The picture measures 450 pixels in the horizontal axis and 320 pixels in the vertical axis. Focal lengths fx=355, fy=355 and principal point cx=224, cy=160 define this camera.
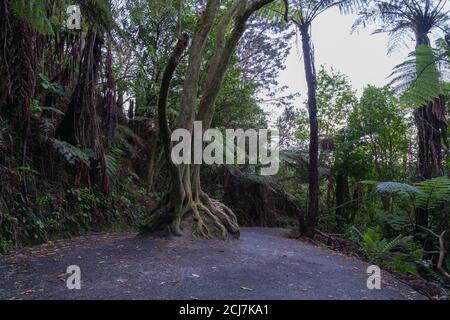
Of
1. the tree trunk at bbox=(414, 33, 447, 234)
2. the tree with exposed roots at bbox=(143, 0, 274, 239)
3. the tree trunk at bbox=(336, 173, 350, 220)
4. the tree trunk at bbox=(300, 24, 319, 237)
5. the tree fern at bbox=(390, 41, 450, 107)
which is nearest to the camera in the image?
the tree fern at bbox=(390, 41, 450, 107)

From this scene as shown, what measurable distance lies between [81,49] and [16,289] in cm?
405

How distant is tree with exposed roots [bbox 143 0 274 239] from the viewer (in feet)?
16.0

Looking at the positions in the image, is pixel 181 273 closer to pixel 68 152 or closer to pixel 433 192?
pixel 68 152

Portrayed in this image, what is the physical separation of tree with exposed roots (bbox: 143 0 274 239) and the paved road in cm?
46

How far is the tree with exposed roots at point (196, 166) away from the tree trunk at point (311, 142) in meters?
1.56

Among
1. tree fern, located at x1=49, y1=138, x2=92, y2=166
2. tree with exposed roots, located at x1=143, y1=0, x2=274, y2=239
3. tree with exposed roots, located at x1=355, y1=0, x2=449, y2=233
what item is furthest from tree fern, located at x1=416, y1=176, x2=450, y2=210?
tree fern, located at x1=49, y1=138, x2=92, y2=166

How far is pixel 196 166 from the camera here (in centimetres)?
570

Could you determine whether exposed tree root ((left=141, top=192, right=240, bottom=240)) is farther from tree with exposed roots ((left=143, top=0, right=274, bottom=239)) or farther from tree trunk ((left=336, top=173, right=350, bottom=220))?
tree trunk ((left=336, top=173, right=350, bottom=220))

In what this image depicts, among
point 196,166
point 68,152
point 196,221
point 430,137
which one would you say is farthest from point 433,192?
point 68,152

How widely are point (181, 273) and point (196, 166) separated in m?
2.70

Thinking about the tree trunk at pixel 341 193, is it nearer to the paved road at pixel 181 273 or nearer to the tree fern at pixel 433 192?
the tree fern at pixel 433 192

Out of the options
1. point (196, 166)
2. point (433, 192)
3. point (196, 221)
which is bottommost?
point (196, 221)

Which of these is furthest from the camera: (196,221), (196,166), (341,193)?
(341,193)

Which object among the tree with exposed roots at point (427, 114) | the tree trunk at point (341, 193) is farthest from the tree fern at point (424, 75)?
the tree trunk at point (341, 193)
